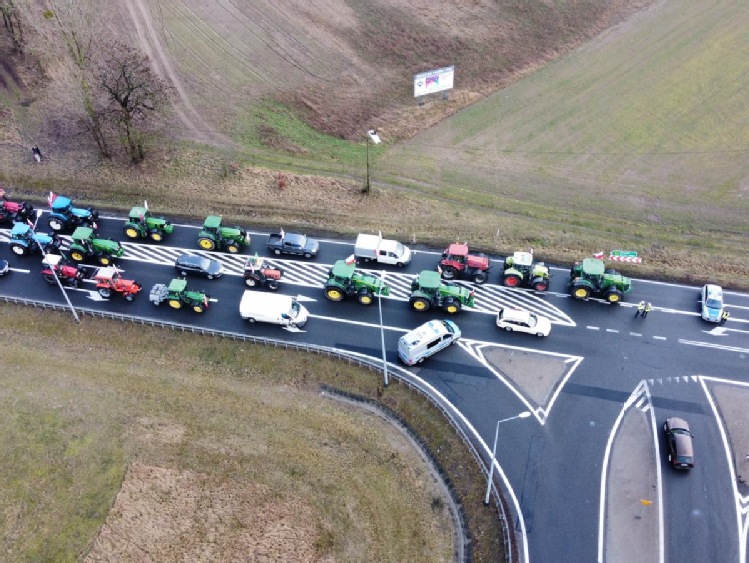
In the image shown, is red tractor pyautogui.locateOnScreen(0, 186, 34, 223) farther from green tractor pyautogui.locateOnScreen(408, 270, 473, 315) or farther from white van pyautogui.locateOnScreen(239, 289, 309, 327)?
green tractor pyautogui.locateOnScreen(408, 270, 473, 315)

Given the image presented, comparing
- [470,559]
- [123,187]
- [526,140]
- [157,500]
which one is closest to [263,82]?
[123,187]

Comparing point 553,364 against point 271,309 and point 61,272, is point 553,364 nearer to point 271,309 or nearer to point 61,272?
point 271,309

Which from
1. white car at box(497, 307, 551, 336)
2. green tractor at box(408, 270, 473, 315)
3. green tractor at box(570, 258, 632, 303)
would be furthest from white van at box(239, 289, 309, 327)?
green tractor at box(570, 258, 632, 303)

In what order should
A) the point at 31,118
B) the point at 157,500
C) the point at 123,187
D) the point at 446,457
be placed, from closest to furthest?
the point at 157,500 → the point at 446,457 → the point at 123,187 → the point at 31,118

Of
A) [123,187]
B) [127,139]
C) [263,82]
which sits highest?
[263,82]

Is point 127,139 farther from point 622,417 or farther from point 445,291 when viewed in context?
point 622,417

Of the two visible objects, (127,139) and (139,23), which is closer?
(127,139)
